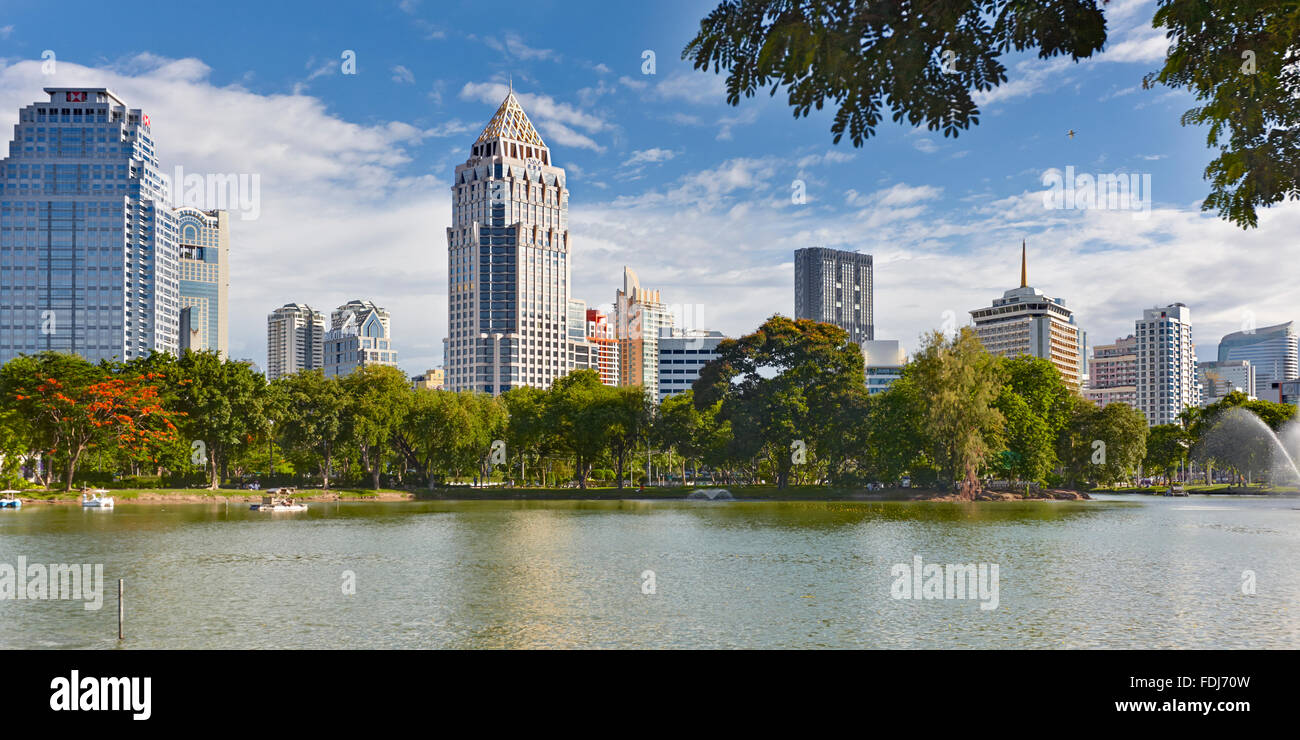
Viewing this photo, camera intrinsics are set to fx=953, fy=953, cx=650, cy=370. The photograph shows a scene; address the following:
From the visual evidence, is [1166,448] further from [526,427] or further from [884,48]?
[884,48]

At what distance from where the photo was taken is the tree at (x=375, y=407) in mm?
92562

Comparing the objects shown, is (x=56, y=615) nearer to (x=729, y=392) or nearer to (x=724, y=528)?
(x=724, y=528)

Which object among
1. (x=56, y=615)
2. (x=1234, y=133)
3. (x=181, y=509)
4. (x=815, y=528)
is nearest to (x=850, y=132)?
(x=1234, y=133)

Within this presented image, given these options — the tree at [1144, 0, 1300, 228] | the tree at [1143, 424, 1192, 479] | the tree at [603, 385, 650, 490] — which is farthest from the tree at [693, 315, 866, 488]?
the tree at [1144, 0, 1300, 228]

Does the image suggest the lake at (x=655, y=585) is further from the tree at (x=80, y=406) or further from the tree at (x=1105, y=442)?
the tree at (x=1105, y=442)

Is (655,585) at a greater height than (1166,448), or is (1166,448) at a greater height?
(655,585)

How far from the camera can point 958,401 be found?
263 ft

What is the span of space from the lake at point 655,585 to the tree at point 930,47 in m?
13.5

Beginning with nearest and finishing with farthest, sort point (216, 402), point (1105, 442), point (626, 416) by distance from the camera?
point (216, 402), point (626, 416), point (1105, 442)

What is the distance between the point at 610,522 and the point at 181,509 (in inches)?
1464

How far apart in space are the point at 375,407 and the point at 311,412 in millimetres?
6646

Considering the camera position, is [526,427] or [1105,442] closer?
[526,427]

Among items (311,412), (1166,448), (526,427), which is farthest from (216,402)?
(1166,448)
